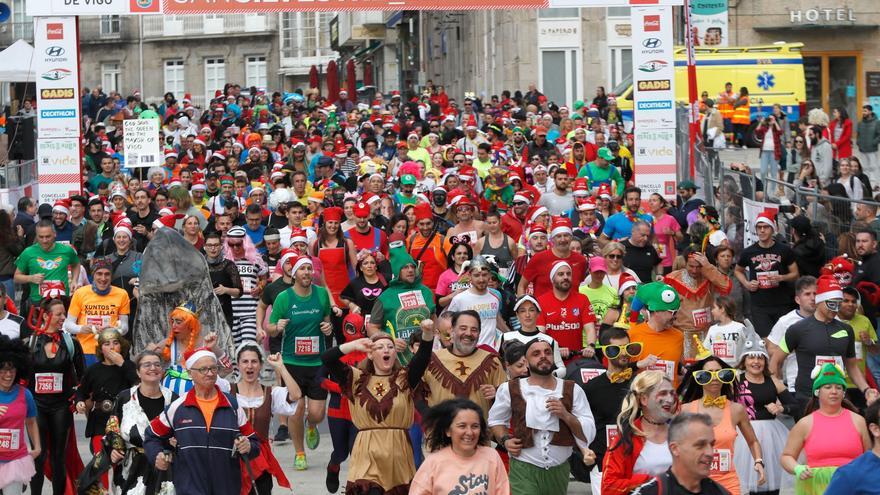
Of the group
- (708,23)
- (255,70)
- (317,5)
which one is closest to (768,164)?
(317,5)

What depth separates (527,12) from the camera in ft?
141

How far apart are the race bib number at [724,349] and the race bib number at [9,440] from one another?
4829 millimetres

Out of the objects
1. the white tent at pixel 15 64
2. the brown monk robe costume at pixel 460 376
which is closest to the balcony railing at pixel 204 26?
the white tent at pixel 15 64

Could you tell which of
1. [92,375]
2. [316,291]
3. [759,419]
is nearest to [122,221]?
[316,291]

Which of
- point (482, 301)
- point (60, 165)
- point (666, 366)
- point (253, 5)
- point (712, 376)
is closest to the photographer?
point (712, 376)

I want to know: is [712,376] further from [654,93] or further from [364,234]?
[654,93]

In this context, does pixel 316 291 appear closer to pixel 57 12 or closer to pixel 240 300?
pixel 240 300

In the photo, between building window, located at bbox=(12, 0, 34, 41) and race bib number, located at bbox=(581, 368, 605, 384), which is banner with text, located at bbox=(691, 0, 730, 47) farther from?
building window, located at bbox=(12, 0, 34, 41)

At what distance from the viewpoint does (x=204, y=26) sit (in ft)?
252

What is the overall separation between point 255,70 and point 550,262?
64.2 meters

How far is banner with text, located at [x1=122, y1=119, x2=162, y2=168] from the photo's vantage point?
23672 mm

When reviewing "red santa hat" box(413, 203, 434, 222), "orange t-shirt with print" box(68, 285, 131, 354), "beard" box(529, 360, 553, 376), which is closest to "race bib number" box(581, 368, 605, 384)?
"beard" box(529, 360, 553, 376)

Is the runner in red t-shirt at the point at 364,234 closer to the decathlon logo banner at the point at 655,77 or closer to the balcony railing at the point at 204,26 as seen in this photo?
the decathlon logo banner at the point at 655,77

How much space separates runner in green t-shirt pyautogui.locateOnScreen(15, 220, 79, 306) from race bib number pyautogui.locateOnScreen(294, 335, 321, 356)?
122 inches
